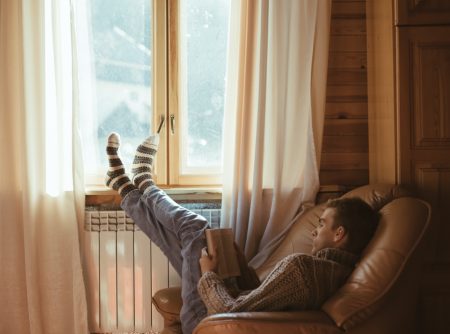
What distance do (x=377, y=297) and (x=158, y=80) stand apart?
5.17 feet

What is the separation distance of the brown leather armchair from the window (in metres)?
1.14

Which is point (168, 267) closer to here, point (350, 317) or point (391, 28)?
point (350, 317)

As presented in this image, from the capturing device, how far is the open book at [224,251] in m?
1.91

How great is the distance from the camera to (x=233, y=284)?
1.93 metres

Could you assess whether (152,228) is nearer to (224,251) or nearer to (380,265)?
(224,251)

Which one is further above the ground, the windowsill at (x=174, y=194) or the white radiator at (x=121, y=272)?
the windowsill at (x=174, y=194)

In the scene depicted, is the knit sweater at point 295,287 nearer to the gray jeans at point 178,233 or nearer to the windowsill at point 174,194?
the gray jeans at point 178,233

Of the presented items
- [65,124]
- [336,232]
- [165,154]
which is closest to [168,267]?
[165,154]

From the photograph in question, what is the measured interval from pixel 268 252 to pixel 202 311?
1.83 feet

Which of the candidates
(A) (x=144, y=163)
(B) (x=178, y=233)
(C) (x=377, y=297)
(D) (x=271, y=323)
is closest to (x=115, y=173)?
(A) (x=144, y=163)

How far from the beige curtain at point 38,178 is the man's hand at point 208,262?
0.82m

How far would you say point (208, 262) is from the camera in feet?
6.21

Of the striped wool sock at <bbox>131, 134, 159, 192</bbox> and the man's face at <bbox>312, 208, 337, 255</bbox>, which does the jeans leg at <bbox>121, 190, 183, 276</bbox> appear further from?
the man's face at <bbox>312, 208, 337, 255</bbox>

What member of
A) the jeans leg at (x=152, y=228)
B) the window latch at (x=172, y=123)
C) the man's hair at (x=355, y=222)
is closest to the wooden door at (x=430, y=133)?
the man's hair at (x=355, y=222)
